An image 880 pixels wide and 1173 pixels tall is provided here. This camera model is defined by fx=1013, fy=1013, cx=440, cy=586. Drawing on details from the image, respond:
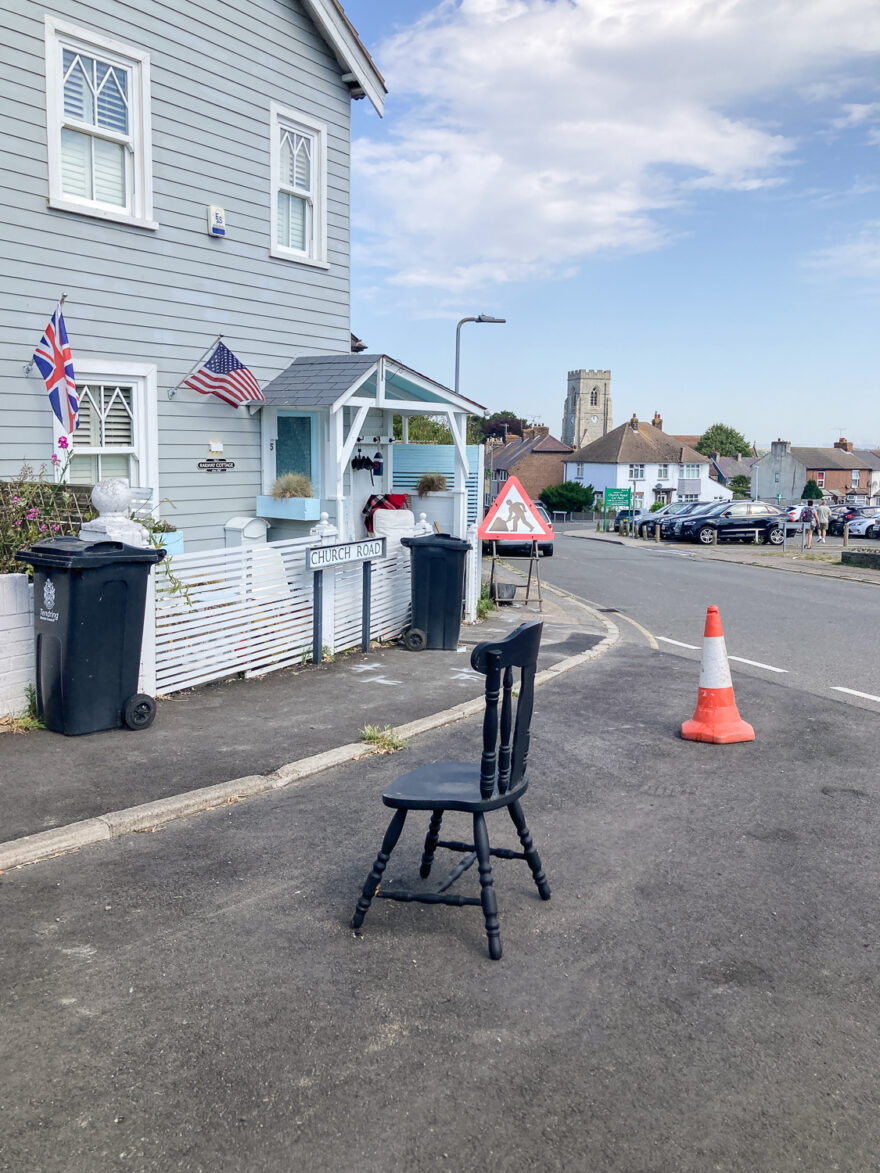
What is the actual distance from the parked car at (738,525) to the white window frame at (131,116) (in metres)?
34.0

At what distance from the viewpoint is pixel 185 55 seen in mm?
10836

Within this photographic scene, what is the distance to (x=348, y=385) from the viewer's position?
11.3 meters

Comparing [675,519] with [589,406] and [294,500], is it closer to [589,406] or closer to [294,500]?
[294,500]

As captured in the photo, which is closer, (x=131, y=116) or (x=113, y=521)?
(x=113, y=521)

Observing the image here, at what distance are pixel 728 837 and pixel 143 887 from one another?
311 centimetres

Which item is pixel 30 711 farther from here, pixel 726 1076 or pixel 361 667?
pixel 726 1076

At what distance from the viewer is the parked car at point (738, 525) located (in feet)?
136

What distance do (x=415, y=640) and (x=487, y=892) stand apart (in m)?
6.76

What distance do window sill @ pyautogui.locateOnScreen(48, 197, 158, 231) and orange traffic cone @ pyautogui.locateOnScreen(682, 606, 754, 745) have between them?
696 centimetres

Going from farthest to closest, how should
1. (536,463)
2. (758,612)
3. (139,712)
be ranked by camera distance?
(536,463) → (758,612) → (139,712)

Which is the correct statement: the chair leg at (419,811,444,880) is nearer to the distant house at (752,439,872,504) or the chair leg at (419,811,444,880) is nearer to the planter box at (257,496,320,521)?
the planter box at (257,496,320,521)

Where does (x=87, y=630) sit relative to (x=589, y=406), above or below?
below

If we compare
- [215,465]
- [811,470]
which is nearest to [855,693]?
[215,465]

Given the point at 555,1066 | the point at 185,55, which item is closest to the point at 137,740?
the point at 555,1066
